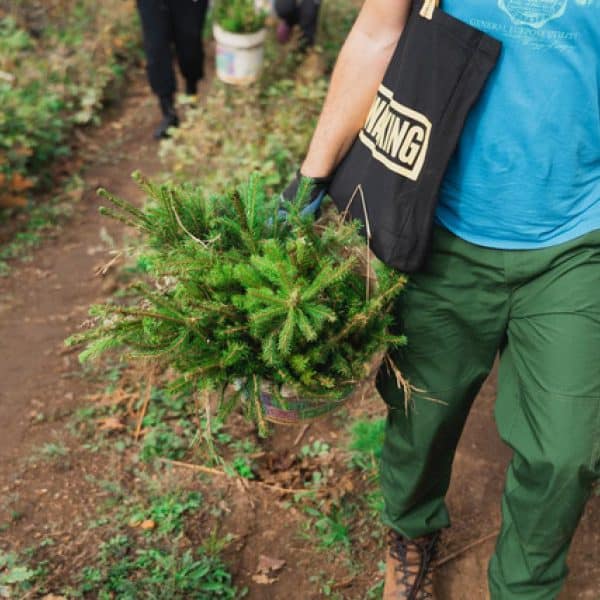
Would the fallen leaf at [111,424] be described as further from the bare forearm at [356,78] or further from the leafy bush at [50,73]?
the leafy bush at [50,73]

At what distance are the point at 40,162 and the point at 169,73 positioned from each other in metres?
1.17

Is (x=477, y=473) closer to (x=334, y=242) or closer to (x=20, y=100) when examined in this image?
(x=334, y=242)

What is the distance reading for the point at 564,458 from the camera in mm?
1984

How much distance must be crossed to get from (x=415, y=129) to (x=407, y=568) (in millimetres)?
1483

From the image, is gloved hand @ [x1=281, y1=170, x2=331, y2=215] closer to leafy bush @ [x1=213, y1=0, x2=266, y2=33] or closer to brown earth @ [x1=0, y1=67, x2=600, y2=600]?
brown earth @ [x1=0, y1=67, x2=600, y2=600]

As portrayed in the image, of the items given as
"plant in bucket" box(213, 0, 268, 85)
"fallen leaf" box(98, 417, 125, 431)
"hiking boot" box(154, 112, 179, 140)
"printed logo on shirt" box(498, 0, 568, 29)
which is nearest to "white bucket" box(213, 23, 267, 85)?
"plant in bucket" box(213, 0, 268, 85)

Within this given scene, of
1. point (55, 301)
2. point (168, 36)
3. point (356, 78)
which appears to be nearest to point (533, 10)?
point (356, 78)

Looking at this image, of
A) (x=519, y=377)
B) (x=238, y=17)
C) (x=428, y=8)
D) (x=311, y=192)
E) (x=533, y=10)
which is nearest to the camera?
(x=533, y=10)

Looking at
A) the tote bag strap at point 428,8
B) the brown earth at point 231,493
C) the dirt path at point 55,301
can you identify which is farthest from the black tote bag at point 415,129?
the dirt path at point 55,301

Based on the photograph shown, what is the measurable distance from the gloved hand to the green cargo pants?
14.4 inches

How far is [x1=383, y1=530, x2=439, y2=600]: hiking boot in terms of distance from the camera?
2.70 meters

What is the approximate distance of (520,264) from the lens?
2088 millimetres

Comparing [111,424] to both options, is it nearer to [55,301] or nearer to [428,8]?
[55,301]

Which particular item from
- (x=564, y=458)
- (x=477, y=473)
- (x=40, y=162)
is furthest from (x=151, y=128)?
(x=564, y=458)
